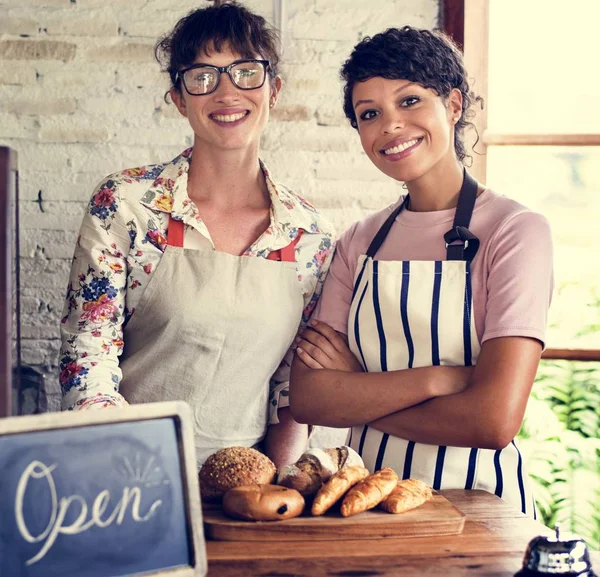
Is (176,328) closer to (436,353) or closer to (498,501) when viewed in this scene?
(436,353)

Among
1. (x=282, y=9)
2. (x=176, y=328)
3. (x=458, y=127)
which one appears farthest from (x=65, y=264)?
(x=458, y=127)

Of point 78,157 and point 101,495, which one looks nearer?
point 101,495

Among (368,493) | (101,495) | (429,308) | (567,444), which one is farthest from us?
(567,444)

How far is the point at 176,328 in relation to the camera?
1.99 meters

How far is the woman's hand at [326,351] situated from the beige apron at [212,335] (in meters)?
0.15

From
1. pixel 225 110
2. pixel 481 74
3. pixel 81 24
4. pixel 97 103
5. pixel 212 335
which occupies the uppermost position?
pixel 81 24

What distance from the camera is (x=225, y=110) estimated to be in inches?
78.7

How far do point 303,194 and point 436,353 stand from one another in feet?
3.14

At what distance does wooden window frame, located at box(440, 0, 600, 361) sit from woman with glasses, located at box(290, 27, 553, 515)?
0.67 m

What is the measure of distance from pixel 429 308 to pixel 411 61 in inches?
22.4

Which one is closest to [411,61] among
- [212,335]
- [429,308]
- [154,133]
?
[429,308]

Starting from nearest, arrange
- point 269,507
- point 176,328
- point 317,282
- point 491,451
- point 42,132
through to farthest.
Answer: point 269,507 < point 491,451 < point 176,328 < point 317,282 < point 42,132

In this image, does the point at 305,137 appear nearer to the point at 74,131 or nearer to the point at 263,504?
the point at 74,131

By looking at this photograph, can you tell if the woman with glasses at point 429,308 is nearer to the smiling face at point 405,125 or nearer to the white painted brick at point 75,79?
the smiling face at point 405,125
